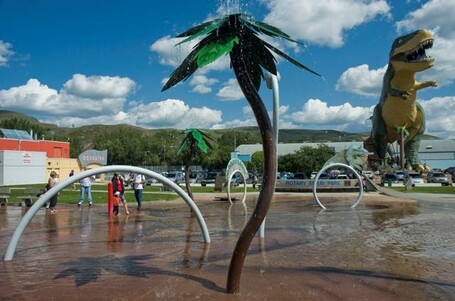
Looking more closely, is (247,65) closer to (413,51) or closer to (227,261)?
(227,261)

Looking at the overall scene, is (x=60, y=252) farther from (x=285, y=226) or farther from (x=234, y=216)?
(x=234, y=216)

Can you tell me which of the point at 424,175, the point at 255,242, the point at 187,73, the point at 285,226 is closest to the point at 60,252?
the point at 255,242

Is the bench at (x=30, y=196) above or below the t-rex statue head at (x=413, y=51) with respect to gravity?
below

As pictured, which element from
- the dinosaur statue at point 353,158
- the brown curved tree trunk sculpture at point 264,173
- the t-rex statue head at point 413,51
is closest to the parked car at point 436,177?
the dinosaur statue at point 353,158

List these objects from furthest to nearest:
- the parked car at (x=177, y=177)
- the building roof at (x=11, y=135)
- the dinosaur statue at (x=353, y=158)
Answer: the building roof at (x=11, y=135) < the parked car at (x=177, y=177) < the dinosaur statue at (x=353, y=158)

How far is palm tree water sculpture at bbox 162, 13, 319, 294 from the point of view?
5852mm

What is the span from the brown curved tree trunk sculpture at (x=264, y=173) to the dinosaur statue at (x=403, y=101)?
107 ft

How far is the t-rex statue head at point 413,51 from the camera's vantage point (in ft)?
114

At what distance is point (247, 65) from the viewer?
244 inches

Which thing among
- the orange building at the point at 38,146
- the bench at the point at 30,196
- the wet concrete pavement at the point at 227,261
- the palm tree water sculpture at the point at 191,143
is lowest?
the wet concrete pavement at the point at 227,261

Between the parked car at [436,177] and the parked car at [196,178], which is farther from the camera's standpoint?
the parked car at [196,178]

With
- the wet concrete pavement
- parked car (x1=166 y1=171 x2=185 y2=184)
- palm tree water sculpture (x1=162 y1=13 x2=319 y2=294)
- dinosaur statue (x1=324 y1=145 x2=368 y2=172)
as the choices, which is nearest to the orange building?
parked car (x1=166 y1=171 x2=185 y2=184)

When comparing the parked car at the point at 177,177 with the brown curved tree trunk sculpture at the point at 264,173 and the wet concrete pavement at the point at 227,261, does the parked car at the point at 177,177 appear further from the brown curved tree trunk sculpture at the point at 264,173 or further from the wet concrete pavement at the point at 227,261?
the brown curved tree trunk sculpture at the point at 264,173

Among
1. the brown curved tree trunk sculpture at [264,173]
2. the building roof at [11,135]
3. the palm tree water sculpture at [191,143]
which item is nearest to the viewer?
the brown curved tree trunk sculpture at [264,173]
